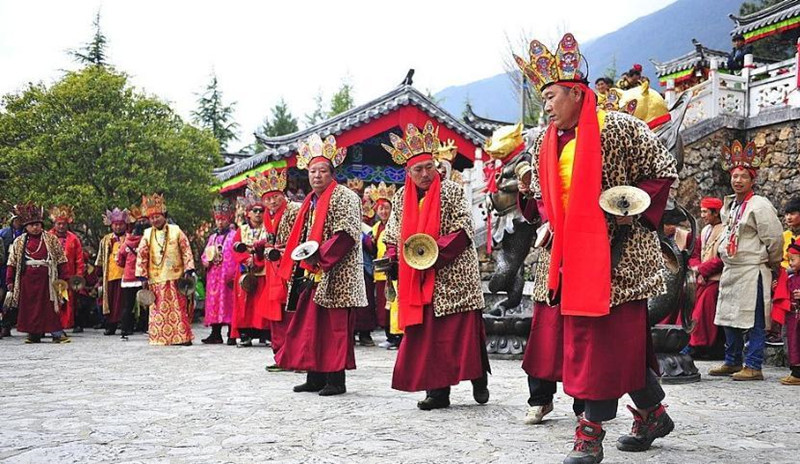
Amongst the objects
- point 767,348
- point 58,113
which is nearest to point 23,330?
point 58,113

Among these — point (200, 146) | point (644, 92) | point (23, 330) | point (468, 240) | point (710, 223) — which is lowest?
point (23, 330)

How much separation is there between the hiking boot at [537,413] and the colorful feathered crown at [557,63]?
6.00ft

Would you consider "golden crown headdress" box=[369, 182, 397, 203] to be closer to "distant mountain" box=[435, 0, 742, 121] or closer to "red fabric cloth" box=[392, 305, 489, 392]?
"red fabric cloth" box=[392, 305, 489, 392]

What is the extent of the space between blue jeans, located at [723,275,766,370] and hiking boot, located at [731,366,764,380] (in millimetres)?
34

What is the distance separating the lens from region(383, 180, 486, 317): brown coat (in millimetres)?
5121

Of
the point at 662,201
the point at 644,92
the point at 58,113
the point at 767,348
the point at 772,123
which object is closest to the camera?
A: the point at 662,201

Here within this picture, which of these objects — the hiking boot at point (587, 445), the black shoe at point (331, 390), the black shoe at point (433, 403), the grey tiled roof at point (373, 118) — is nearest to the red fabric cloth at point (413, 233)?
the black shoe at point (433, 403)

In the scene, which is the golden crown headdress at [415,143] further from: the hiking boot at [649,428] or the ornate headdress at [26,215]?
the ornate headdress at [26,215]

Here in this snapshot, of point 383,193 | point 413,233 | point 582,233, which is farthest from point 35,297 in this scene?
point 582,233

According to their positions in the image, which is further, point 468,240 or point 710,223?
point 710,223

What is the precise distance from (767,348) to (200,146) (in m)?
11.2

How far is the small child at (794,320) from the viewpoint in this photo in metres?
6.51

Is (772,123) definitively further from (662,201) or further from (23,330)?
(23,330)

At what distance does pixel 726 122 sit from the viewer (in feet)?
43.8
